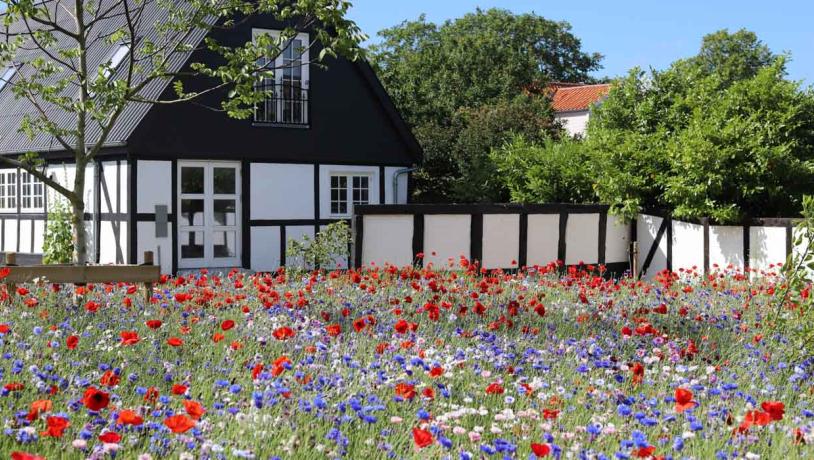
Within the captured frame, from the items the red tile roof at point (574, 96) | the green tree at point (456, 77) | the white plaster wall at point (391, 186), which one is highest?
the red tile roof at point (574, 96)

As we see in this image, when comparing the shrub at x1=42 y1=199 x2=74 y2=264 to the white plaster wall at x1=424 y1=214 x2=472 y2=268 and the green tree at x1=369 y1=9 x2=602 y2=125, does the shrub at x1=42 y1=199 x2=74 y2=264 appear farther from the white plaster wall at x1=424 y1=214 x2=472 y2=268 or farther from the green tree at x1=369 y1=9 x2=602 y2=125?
the green tree at x1=369 y1=9 x2=602 y2=125

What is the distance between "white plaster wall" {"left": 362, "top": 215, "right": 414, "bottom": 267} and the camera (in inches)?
622

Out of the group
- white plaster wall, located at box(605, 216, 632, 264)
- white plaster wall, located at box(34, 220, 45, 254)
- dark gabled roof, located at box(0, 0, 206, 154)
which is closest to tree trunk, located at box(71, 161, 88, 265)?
dark gabled roof, located at box(0, 0, 206, 154)

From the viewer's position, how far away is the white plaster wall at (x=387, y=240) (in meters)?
15.8

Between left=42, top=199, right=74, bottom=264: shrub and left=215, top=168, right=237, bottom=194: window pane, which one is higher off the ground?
left=215, top=168, right=237, bottom=194: window pane

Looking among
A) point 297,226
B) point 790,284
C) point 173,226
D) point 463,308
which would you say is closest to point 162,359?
point 463,308

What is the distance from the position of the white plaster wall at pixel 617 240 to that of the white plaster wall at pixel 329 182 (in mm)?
4729

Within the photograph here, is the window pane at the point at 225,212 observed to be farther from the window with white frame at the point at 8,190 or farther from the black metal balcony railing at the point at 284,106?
the window with white frame at the point at 8,190

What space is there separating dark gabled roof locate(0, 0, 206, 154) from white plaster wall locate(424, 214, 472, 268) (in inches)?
197

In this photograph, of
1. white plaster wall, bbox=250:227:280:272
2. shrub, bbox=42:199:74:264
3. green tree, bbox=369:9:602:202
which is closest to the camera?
shrub, bbox=42:199:74:264

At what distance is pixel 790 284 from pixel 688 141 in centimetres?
1075

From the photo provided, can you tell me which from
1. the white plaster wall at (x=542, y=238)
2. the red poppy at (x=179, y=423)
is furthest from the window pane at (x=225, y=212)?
the red poppy at (x=179, y=423)

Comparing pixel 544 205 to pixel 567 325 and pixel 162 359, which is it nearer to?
pixel 567 325

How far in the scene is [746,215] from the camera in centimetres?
1695
